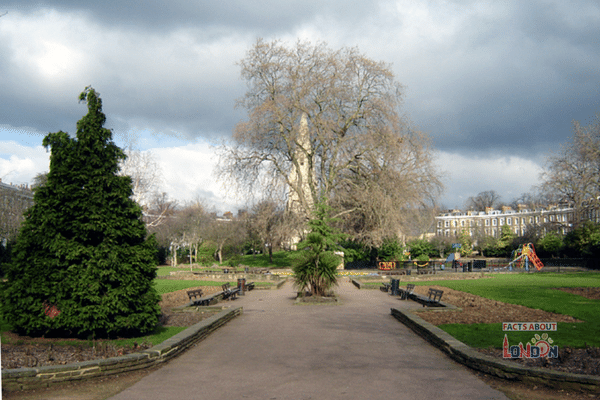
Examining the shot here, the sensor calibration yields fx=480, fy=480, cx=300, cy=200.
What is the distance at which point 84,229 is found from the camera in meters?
10.2

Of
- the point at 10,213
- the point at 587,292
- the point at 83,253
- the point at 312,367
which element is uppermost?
the point at 10,213

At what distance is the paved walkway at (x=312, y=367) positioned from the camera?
22.7ft

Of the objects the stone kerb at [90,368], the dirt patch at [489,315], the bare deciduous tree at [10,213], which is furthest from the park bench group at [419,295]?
the bare deciduous tree at [10,213]

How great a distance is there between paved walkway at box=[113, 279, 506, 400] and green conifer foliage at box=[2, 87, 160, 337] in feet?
6.48

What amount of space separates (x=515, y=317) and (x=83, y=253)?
38.1ft

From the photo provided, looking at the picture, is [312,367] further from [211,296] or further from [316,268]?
[211,296]

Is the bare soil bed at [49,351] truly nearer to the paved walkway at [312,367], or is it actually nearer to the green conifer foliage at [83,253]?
the green conifer foliage at [83,253]

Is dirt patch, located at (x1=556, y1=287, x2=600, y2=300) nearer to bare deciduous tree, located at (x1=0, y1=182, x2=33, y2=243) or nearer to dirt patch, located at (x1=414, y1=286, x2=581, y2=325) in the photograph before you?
dirt patch, located at (x1=414, y1=286, x2=581, y2=325)

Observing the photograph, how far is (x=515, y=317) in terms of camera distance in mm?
13828

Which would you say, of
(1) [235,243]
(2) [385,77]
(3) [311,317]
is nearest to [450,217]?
(1) [235,243]

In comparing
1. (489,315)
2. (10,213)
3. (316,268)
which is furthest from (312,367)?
(10,213)

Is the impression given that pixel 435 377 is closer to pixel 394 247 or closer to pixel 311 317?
pixel 311 317

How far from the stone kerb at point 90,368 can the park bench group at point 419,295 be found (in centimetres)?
1028

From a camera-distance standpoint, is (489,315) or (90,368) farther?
(489,315)
